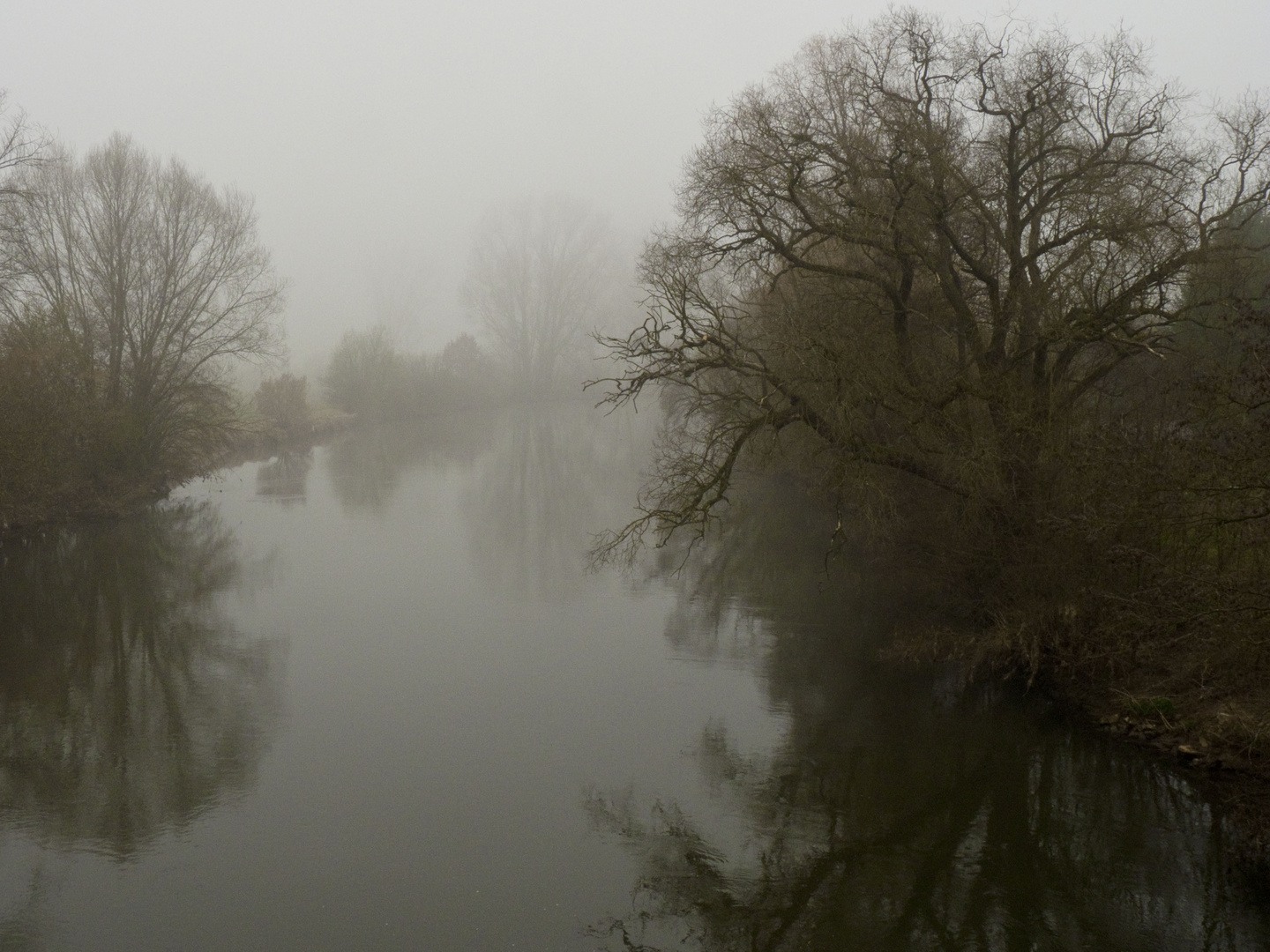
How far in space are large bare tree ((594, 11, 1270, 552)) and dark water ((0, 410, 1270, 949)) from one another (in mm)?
2447

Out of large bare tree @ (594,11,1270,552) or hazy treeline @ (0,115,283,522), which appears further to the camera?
hazy treeline @ (0,115,283,522)

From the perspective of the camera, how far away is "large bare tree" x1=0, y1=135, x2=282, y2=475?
23766 millimetres

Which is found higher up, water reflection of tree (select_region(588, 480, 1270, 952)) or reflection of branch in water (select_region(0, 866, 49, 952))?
water reflection of tree (select_region(588, 480, 1270, 952))

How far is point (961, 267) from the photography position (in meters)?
13.3

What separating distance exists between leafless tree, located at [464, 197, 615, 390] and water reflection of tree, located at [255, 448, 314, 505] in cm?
2562

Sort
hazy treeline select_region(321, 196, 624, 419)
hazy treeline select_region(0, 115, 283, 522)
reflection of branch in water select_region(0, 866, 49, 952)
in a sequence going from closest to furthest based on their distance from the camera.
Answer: reflection of branch in water select_region(0, 866, 49, 952) < hazy treeline select_region(0, 115, 283, 522) < hazy treeline select_region(321, 196, 624, 419)

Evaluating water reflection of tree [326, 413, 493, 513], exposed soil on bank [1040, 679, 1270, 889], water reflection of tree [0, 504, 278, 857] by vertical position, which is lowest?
water reflection of tree [0, 504, 278, 857]

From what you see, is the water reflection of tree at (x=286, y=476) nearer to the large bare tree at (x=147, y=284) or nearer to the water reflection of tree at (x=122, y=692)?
the large bare tree at (x=147, y=284)

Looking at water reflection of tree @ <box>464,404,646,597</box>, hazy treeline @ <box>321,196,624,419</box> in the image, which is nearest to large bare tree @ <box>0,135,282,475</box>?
water reflection of tree @ <box>464,404,646,597</box>

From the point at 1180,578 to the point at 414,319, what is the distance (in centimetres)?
7549

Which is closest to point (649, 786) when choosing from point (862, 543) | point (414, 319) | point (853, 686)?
point (853, 686)

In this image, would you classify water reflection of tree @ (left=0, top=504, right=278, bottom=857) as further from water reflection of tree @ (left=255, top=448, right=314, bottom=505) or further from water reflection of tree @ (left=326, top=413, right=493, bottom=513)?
water reflection of tree @ (left=326, top=413, right=493, bottom=513)

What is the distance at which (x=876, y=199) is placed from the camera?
12648 millimetres

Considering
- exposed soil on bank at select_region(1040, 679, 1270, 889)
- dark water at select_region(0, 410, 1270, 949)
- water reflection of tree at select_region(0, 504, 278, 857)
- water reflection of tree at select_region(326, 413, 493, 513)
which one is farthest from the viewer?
water reflection of tree at select_region(326, 413, 493, 513)
